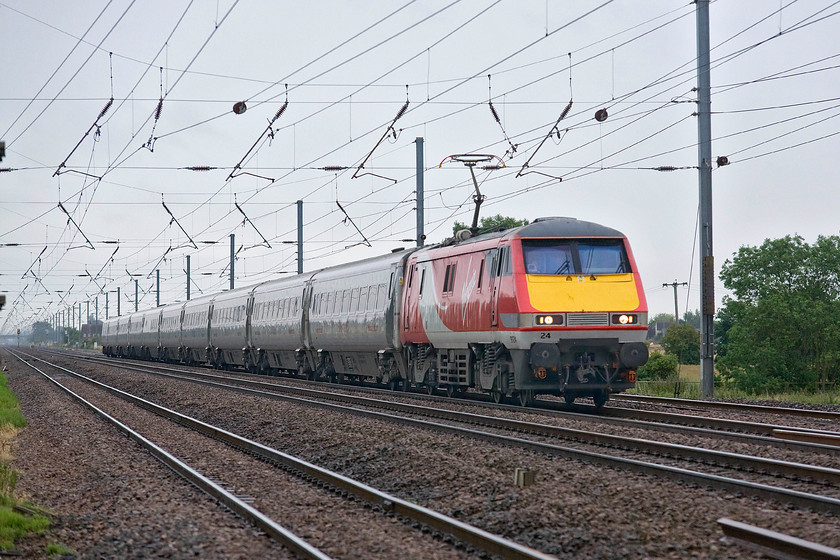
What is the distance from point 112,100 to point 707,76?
1365 centimetres

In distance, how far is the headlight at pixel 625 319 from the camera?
17031 mm

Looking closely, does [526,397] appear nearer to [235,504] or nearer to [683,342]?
[235,504]

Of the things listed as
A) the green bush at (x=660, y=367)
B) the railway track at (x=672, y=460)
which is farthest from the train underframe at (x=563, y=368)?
the green bush at (x=660, y=367)

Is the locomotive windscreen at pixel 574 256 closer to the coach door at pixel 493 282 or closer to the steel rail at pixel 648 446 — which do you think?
the coach door at pixel 493 282

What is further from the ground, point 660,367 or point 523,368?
point 523,368

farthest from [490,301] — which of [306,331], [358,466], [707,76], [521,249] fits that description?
[306,331]

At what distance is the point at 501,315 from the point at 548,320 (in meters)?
0.97

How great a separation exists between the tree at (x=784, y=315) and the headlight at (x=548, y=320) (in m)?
30.7

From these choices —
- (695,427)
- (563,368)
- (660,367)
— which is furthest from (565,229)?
(660,367)

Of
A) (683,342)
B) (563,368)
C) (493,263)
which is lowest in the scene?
(563,368)

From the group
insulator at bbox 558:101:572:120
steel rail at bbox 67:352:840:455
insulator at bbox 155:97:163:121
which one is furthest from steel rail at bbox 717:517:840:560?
insulator at bbox 155:97:163:121

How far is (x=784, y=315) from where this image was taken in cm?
4756

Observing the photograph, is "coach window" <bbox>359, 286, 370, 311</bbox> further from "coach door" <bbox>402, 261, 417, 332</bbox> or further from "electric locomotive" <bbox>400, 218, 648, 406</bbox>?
"electric locomotive" <bbox>400, 218, 648, 406</bbox>

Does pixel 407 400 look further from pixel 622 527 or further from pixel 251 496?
pixel 622 527
